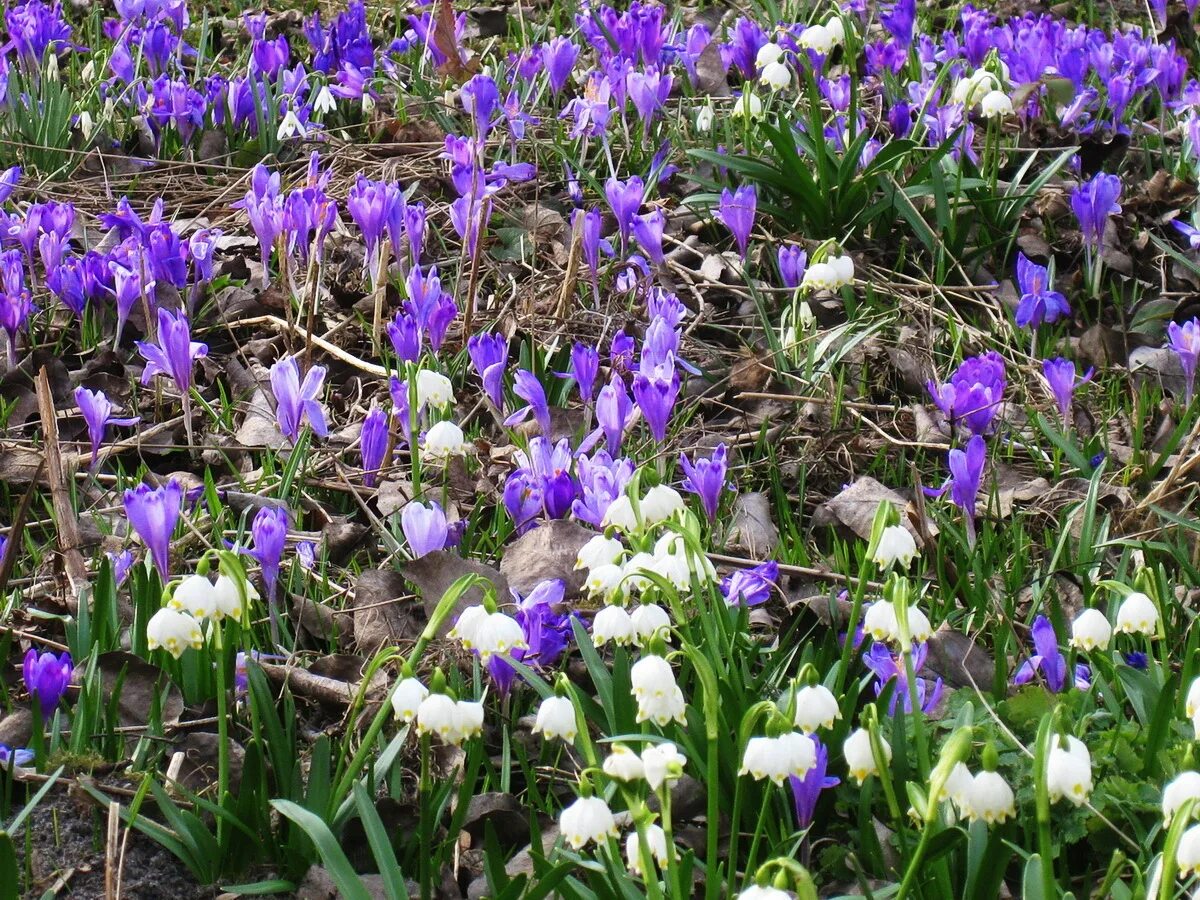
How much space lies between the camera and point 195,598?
158 cm

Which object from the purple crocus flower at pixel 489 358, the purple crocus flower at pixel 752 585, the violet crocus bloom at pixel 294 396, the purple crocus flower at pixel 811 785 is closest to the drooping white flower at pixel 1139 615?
the purple crocus flower at pixel 811 785

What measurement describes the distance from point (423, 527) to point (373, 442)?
1.45 ft

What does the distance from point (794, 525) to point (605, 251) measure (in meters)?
1.25

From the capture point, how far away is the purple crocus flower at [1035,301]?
3096 mm

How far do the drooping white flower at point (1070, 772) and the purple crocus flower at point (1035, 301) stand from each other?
6.36 ft

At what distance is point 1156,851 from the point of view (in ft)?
5.37

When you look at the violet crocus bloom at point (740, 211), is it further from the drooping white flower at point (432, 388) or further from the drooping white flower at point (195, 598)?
the drooping white flower at point (195, 598)

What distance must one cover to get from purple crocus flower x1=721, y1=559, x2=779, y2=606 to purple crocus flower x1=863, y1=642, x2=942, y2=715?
22cm

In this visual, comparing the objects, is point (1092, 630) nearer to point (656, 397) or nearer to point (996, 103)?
point (656, 397)

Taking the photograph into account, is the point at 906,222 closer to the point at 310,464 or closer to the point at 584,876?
the point at 310,464

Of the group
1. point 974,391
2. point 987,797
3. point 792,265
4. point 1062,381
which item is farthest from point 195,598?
point 792,265

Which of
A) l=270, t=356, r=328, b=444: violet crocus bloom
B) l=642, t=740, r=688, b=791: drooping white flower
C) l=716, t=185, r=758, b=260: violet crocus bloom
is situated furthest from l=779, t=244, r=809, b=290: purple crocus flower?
l=642, t=740, r=688, b=791: drooping white flower

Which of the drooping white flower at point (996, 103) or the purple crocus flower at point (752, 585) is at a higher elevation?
the drooping white flower at point (996, 103)

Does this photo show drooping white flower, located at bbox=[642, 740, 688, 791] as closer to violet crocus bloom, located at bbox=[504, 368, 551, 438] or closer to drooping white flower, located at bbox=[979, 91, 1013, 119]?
violet crocus bloom, located at bbox=[504, 368, 551, 438]
